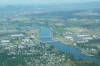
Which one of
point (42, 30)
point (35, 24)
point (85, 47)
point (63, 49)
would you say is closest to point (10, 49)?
point (63, 49)

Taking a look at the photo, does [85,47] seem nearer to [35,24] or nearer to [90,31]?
[90,31]

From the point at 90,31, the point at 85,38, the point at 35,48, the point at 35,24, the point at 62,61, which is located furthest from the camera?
the point at 35,24

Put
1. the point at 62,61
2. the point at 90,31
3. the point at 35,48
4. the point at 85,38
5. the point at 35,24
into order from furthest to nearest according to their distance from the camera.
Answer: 1. the point at 35,24
2. the point at 90,31
3. the point at 85,38
4. the point at 35,48
5. the point at 62,61

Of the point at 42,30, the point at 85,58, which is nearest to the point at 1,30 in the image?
the point at 42,30

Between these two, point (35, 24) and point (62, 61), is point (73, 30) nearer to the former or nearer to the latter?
point (35, 24)

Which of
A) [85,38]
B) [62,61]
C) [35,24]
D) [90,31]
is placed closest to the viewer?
[62,61]

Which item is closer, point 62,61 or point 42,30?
point 62,61

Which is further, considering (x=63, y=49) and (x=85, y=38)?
(x=85, y=38)

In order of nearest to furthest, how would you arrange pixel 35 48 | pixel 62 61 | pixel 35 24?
1. pixel 62 61
2. pixel 35 48
3. pixel 35 24
